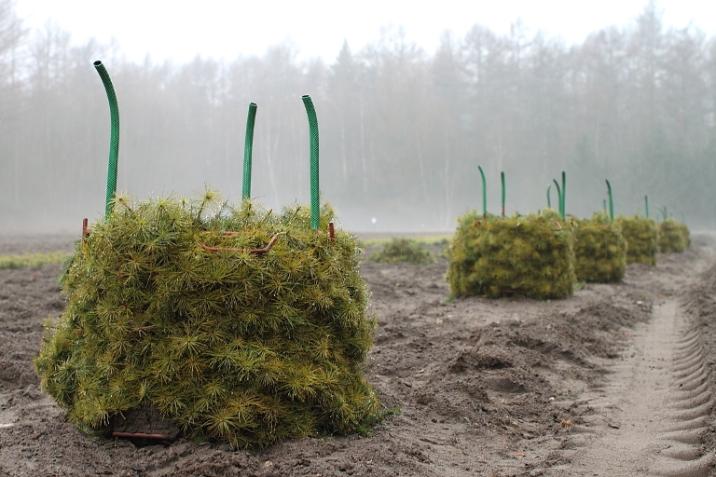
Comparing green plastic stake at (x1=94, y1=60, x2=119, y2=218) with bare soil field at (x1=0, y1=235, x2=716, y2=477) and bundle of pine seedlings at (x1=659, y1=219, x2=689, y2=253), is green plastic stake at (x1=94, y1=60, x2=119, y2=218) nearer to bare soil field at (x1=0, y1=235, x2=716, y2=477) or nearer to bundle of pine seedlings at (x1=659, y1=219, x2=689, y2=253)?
bare soil field at (x1=0, y1=235, x2=716, y2=477)

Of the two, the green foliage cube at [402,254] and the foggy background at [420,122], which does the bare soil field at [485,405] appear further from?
the foggy background at [420,122]

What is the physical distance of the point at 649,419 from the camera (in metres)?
5.01

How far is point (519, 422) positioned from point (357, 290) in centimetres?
156

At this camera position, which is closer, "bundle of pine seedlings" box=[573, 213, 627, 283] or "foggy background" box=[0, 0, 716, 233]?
"bundle of pine seedlings" box=[573, 213, 627, 283]

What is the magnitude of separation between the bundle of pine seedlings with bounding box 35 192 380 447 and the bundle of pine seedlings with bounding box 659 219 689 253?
87.3 ft

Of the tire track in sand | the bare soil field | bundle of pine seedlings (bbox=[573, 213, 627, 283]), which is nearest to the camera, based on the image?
the bare soil field

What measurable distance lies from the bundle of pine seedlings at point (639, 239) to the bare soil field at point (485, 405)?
10340 mm

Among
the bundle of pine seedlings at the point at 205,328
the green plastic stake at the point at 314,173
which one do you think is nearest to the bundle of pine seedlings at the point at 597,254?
the green plastic stake at the point at 314,173

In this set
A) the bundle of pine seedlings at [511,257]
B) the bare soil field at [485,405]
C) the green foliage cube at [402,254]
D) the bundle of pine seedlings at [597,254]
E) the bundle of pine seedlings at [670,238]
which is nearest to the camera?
the bare soil field at [485,405]

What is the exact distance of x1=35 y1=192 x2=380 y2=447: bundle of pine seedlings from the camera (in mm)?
3727

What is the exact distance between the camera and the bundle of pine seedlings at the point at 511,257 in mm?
11086

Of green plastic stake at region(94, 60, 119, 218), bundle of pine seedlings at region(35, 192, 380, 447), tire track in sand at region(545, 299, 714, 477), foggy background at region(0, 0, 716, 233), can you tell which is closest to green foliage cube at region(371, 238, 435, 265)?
tire track in sand at region(545, 299, 714, 477)

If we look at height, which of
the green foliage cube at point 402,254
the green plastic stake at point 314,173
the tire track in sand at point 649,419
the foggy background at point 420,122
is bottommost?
the tire track in sand at point 649,419

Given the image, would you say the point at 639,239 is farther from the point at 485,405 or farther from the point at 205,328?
the point at 205,328
